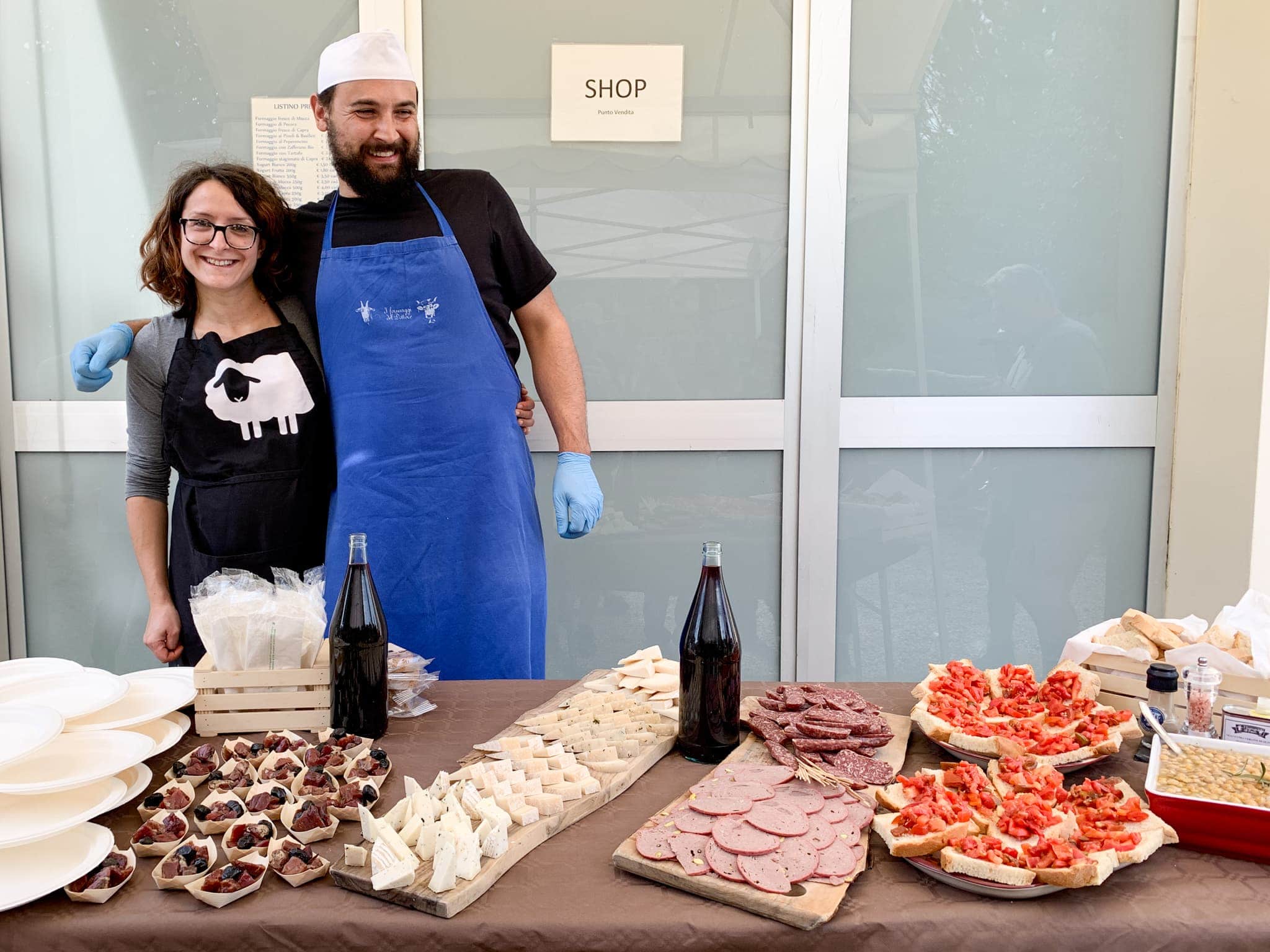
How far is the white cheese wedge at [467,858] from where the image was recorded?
1.17 m

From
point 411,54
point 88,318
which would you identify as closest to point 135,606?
point 88,318

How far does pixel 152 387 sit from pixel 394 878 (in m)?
1.74

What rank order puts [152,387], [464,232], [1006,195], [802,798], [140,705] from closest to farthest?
1. [802,798]
2. [140,705]
3. [152,387]
4. [464,232]
5. [1006,195]

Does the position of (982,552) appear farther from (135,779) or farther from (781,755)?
(135,779)

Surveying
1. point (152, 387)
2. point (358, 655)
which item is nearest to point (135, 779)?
point (358, 655)

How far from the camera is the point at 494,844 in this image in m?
1.22

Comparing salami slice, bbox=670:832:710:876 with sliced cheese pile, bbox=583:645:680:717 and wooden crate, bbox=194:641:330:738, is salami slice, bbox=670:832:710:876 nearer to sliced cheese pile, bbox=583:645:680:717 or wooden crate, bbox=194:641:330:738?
sliced cheese pile, bbox=583:645:680:717

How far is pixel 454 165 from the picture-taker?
321cm

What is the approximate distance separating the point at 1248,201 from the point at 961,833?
2.81 meters

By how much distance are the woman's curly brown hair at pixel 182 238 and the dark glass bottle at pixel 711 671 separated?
4.98 feet

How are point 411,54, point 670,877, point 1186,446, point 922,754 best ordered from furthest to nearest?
point 1186,446, point 411,54, point 922,754, point 670,877

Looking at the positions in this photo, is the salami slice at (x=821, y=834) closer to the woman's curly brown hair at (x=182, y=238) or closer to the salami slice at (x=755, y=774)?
the salami slice at (x=755, y=774)

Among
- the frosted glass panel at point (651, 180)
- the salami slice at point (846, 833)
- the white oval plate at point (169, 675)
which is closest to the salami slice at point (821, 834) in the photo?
the salami slice at point (846, 833)

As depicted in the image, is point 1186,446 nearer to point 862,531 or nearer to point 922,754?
point 862,531
